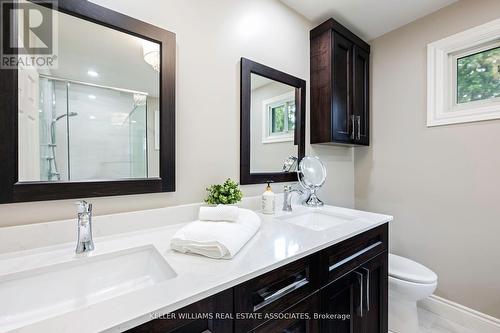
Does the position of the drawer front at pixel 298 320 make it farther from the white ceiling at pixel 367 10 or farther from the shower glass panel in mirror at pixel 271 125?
the white ceiling at pixel 367 10

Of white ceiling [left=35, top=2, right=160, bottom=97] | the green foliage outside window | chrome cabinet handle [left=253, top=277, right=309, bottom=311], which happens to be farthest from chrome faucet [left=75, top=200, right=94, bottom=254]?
the green foliage outside window

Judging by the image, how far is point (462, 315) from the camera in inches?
60.9

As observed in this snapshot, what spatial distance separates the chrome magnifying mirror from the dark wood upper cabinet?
0.60 ft

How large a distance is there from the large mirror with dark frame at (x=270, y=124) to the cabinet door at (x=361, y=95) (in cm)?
52

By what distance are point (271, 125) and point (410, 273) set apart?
1327 millimetres

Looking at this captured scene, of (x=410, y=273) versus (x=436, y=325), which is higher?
(x=410, y=273)

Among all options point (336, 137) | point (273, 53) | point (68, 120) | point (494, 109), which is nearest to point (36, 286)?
point (68, 120)

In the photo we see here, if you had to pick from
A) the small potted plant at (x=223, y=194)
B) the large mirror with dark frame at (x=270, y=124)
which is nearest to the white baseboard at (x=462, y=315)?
the large mirror with dark frame at (x=270, y=124)

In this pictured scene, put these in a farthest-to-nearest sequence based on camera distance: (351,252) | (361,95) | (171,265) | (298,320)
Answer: (361,95) → (351,252) → (298,320) → (171,265)

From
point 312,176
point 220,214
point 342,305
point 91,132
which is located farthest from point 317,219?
point 91,132

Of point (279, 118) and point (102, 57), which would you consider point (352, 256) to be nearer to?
point (279, 118)

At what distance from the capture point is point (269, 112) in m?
1.49

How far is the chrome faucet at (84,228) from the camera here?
753mm

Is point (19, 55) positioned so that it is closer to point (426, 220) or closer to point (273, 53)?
point (273, 53)
